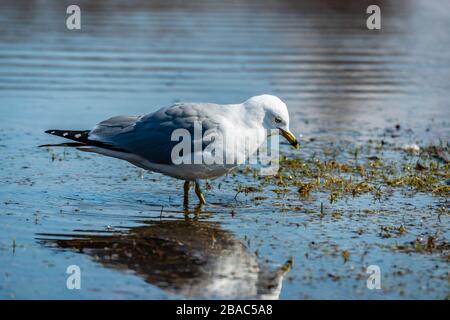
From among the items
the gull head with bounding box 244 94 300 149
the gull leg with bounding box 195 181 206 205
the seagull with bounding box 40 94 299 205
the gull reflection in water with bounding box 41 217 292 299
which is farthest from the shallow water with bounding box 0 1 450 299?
the gull head with bounding box 244 94 300 149

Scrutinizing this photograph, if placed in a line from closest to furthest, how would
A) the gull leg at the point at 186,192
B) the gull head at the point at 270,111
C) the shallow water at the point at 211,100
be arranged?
the shallow water at the point at 211,100 < the gull head at the point at 270,111 < the gull leg at the point at 186,192

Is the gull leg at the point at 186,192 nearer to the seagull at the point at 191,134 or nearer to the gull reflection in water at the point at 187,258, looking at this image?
the seagull at the point at 191,134

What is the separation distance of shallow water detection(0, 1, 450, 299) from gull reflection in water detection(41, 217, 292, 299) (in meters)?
0.02

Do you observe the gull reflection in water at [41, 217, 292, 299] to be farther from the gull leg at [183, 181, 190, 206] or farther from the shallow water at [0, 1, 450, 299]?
the gull leg at [183, 181, 190, 206]

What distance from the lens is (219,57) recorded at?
16.7 m

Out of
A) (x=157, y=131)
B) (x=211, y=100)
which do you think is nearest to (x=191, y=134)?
(x=157, y=131)

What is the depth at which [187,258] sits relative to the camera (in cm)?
619

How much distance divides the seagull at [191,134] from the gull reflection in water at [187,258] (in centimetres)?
54

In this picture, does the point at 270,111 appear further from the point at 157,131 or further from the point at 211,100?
the point at 211,100

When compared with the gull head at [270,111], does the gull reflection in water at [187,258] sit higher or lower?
lower

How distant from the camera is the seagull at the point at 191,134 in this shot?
7336 millimetres

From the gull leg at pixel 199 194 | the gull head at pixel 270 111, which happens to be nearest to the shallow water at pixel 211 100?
the gull leg at pixel 199 194

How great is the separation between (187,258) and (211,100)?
6643 mm
